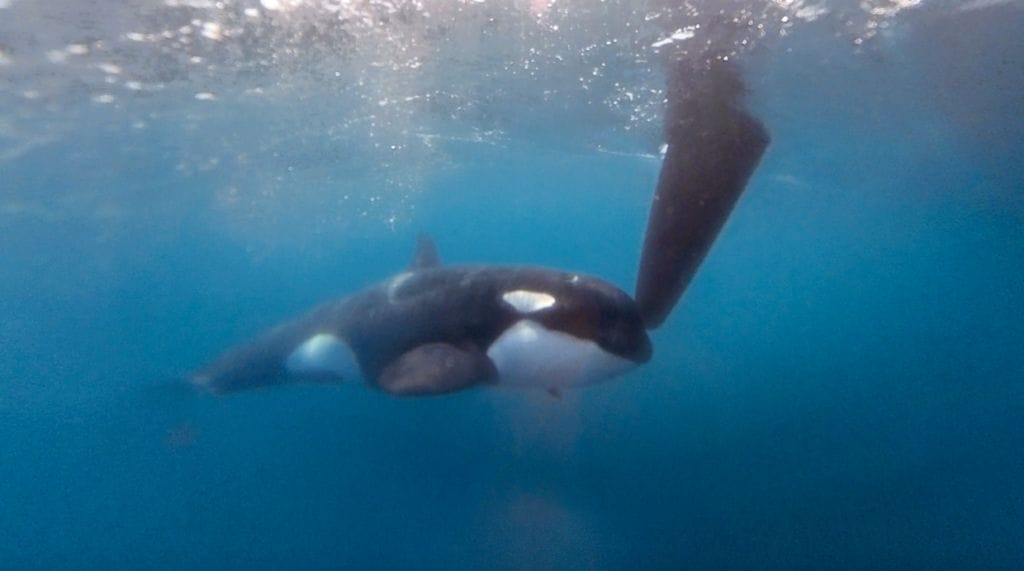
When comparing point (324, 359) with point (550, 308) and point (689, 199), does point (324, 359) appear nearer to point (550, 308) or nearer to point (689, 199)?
point (550, 308)

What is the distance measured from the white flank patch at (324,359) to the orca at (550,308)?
3cm

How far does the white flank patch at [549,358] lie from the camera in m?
8.13

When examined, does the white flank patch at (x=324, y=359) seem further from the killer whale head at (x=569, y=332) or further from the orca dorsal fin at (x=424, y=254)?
the killer whale head at (x=569, y=332)

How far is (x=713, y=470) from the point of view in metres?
16.4

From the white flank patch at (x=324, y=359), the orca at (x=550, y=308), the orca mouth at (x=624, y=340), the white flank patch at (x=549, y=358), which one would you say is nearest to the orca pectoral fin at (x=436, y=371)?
the orca at (x=550, y=308)

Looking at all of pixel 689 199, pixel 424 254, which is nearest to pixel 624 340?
pixel 689 199

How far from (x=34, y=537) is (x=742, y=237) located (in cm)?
5327

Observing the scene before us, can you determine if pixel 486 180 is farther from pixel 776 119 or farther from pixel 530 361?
pixel 530 361

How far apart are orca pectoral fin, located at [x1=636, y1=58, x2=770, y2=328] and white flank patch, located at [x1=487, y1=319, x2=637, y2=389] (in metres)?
1.07

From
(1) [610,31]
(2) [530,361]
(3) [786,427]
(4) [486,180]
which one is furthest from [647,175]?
(2) [530,361]

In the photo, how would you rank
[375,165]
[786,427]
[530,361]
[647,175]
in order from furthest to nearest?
[647,175]
[375,165]
[786,427]
[530,361]

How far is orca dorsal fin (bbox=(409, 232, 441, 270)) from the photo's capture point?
13484 millimetres

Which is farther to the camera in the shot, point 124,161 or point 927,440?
point 124,161

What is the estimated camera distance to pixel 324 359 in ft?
39.4
